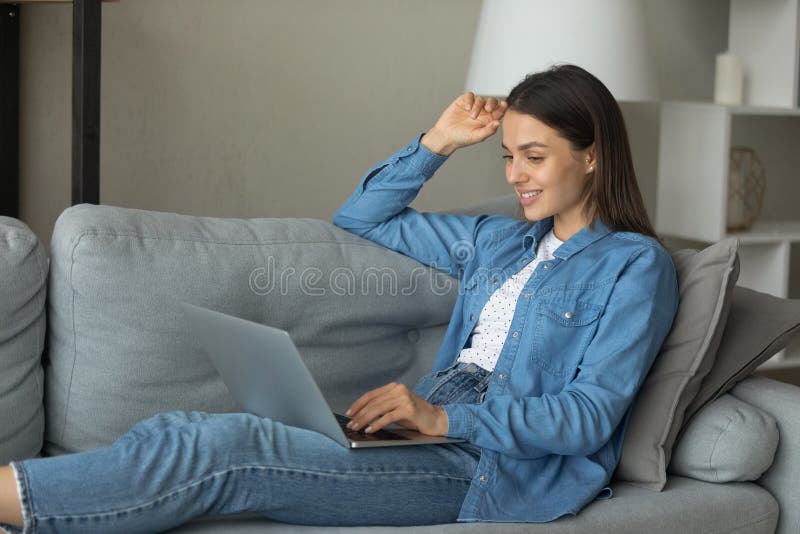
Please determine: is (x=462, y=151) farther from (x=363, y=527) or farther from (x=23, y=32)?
(x=363, y=527)

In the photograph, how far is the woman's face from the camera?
1.70 metres

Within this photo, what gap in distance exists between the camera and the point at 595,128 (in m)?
1.71

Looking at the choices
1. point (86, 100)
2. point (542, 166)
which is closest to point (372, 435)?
point (542, 166)

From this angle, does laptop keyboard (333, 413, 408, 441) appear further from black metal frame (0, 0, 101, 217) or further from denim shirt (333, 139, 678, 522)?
black metal frame (0, 0, 101, 217)

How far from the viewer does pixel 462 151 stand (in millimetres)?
3283

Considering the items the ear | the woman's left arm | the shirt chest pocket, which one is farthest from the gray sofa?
the ear

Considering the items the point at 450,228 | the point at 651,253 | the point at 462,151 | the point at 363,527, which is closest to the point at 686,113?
the point at 462,151

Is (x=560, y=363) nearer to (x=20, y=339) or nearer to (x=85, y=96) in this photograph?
(x=20, y=339)

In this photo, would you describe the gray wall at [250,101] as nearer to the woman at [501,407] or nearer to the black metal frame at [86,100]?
the black metal frame at [86,100]

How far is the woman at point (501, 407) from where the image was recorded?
4.42ft

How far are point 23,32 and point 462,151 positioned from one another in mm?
1347

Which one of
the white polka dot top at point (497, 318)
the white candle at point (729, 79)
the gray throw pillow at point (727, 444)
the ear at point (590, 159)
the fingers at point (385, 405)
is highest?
the white candle at point (729, 79)

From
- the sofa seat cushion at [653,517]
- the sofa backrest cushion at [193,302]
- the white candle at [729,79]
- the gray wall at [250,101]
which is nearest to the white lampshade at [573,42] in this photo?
the gray wall at [250,101]

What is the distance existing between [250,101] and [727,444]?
1778 millimetres
